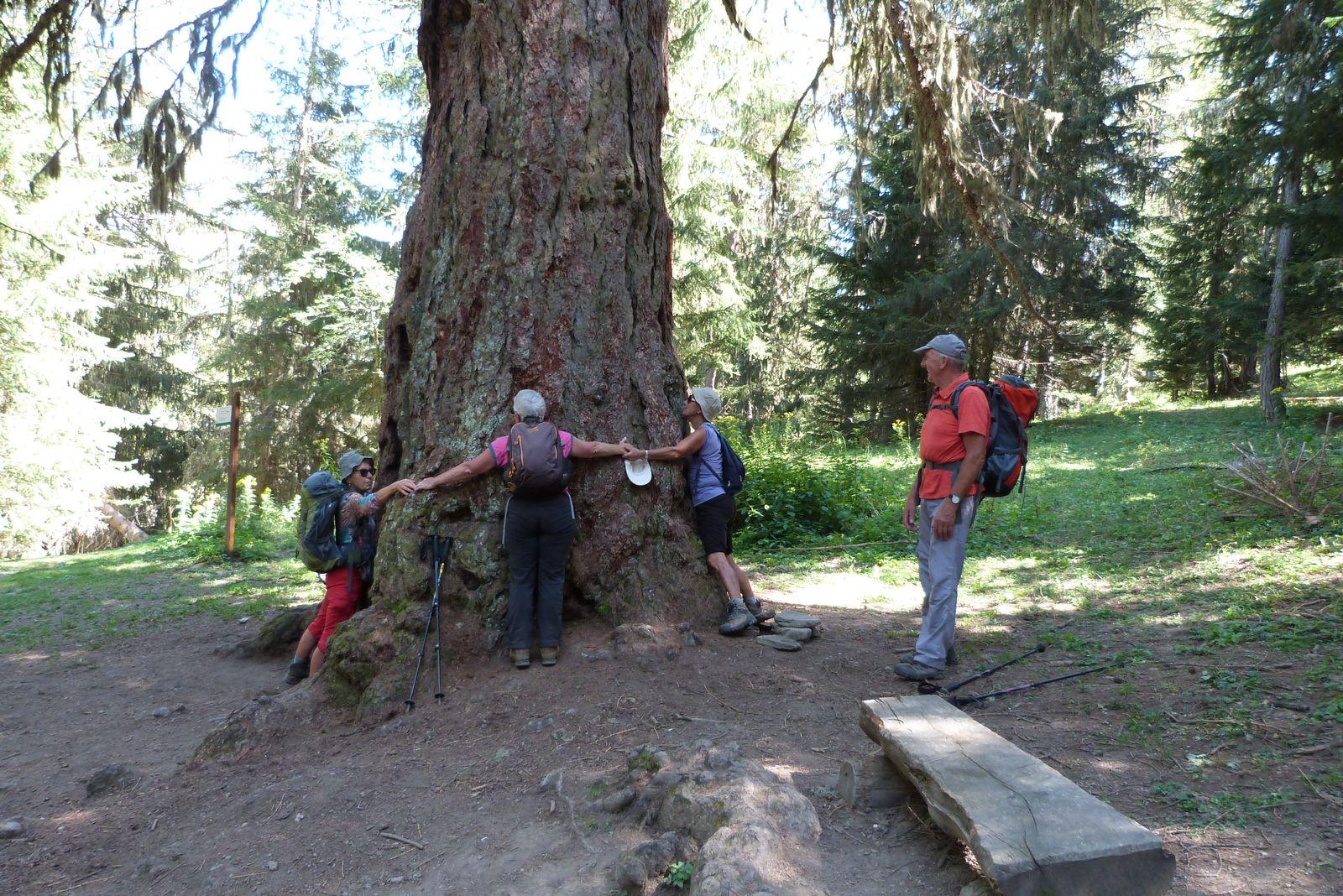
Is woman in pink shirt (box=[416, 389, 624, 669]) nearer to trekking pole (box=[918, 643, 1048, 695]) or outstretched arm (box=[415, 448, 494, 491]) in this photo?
outstretched arm (box=[415, 448, 494, 491])

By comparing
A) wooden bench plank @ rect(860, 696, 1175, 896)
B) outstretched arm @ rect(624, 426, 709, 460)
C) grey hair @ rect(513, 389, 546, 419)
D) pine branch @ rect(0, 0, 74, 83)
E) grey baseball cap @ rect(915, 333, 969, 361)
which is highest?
pine branch @ rect(0, 0, 74, 83)

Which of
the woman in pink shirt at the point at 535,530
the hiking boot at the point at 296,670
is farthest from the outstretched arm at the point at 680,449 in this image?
the hiking boot at the point at 296,670

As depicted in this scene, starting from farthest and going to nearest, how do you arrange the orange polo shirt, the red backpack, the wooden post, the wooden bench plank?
the wooden post → the red backpack → the orange polo shirt → the wooden bench plank

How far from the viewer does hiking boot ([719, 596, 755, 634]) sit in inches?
219

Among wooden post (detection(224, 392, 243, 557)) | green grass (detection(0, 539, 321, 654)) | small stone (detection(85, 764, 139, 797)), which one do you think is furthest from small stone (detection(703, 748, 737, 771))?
wooden post (detection(224, 392, 243, 557))

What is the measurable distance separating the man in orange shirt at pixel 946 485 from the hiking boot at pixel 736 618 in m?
1.03

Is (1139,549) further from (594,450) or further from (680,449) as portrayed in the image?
(594,450)

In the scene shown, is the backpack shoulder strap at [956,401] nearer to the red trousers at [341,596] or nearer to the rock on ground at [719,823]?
the rock on ground at [719,823]

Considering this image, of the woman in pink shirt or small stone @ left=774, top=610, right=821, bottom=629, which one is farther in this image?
small stone @ left=774, top=610, right=821, bottom=629

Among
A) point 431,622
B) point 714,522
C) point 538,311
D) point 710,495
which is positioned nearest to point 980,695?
point 714,522

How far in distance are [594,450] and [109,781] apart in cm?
326

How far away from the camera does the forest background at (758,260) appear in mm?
13086

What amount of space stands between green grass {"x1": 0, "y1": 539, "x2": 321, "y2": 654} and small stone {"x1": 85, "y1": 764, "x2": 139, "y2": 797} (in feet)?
13.9

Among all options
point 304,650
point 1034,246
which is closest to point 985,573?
point 304,650
